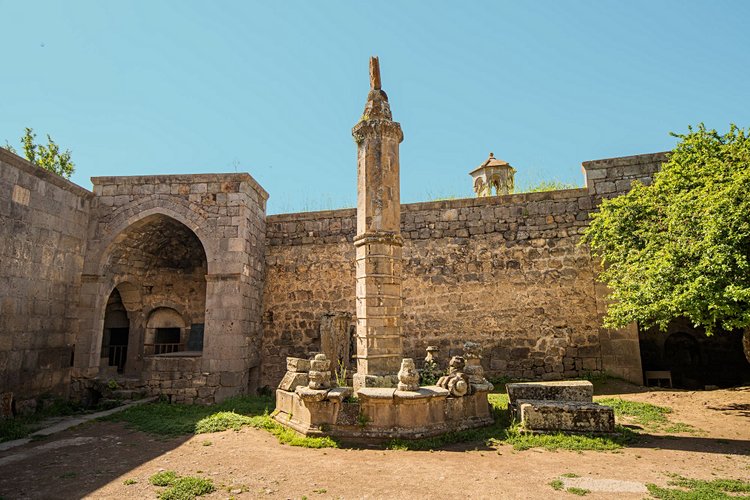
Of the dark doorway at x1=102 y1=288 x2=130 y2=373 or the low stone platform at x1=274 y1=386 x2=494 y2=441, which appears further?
the dark doorway at x1=102 y1=288 x2=130 y2=373

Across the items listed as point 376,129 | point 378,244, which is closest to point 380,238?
point 378,244

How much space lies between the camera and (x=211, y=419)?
25.8ft

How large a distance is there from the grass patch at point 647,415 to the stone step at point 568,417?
0.58 metres

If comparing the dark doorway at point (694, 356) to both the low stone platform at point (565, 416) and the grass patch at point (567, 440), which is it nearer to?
the low stone platform at point (565, 416)

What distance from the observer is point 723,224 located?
22.4 feet

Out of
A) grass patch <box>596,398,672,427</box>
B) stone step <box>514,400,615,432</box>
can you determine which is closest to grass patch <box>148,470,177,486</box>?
stone step <box>514,400,615,432</box>

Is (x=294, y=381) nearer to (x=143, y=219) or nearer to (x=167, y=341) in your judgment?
(x=143, y=219)

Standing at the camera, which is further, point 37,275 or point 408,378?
point 37,275

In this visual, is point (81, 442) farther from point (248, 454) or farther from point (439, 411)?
point (439, 411)

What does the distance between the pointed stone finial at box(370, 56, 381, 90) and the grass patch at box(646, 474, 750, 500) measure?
6.86 metres

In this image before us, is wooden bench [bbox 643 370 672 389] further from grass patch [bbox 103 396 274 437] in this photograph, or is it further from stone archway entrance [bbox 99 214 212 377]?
stone archway entrance [bbox 99 214 212 377]

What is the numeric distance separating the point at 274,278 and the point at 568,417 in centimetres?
849

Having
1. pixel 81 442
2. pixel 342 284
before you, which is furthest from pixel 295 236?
pixel 81 442

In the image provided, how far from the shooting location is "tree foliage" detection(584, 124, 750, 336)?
22.0ft
